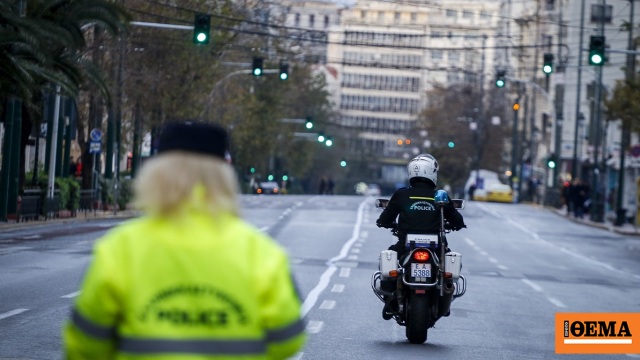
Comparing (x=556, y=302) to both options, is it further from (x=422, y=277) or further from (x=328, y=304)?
(x=422, y=277)

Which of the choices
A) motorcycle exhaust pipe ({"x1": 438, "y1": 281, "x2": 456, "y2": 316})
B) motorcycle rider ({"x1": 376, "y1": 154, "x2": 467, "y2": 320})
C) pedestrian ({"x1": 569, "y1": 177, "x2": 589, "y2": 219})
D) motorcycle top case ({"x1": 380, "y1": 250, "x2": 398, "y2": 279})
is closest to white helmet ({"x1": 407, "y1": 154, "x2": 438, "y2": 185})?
motorcycle rider ({"x1": 376, "y1": 154, "x2": 467, "y2": 320})

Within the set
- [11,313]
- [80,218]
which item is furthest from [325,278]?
[80,218]

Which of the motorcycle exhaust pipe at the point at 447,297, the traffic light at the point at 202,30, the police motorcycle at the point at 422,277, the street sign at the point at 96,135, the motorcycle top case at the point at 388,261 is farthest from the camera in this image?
the street sign at the point at 96,135

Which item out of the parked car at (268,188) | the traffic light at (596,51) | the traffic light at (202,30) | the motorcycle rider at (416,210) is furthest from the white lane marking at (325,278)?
the parked car at (268,188)

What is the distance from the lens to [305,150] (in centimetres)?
12031

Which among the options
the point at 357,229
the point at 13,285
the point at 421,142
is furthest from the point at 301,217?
the point at 421,142

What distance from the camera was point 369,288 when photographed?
22.0m

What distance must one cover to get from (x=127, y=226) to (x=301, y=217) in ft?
153

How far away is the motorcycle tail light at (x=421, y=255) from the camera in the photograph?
13.6 metres

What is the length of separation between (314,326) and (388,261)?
2.04 metres

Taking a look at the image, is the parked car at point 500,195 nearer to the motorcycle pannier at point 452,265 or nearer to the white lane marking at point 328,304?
the white lane marking at point 328,304

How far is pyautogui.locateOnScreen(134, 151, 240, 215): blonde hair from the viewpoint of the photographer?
14.7ft

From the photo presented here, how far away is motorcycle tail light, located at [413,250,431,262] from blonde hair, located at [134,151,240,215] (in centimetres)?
910

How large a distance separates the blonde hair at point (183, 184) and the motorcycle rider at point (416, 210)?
9.33m
